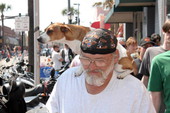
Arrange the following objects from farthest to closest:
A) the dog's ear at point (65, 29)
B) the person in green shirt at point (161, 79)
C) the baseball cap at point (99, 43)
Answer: the dog's ear at point (65, 29), the person in green shirt at point (161, 79), the baseball cap at point (99, 43)

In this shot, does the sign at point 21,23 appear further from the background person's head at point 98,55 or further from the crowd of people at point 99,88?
the background person's head at point 98,55

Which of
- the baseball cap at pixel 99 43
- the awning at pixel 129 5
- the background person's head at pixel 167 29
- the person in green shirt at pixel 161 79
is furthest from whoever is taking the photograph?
the awning at pixel 129 5

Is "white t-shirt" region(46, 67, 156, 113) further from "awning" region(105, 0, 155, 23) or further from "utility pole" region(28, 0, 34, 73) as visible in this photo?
"awning" region(105, 0, 155, 23)

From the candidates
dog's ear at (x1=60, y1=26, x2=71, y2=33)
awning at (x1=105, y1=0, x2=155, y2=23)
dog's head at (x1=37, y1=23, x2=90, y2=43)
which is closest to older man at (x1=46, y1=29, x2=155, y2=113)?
dog's head at (x1=37, y1=23, x2=90, y2=43)

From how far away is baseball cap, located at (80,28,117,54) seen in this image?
1901mm

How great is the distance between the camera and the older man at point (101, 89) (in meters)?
1.92

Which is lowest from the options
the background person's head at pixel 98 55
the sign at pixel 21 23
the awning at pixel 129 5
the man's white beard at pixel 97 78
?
the man's white beard at pixel 97 78

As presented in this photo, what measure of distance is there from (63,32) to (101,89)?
198cm

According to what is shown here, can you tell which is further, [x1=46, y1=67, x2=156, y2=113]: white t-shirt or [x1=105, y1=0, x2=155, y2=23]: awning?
[x1=105, y1=0, x2=155, y2=23]: awning

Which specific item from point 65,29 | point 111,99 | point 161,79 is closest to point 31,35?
point 65,29

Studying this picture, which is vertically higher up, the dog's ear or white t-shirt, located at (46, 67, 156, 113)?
the dog's ear

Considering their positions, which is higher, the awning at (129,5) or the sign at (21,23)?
the awning at (129,5)

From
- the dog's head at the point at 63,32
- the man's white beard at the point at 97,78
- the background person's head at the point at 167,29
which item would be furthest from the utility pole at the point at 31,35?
the man's white beard at the point at 97,78

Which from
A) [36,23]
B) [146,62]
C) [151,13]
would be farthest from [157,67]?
[151,13]
